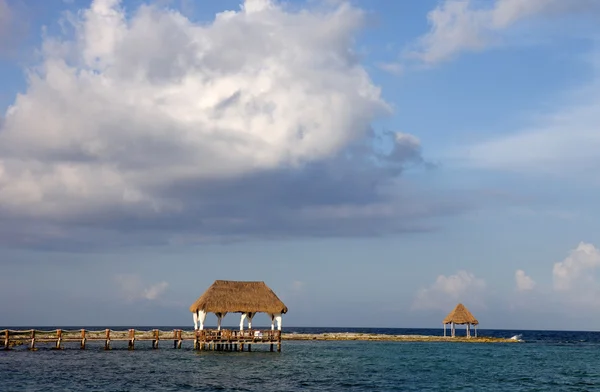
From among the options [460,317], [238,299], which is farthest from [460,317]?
[238,299]

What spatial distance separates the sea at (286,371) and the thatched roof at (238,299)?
3985 millimetres

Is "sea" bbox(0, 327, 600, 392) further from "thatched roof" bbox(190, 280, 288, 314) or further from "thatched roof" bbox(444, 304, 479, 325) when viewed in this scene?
"thatched roof" bbox(444, 304, 479, 325)

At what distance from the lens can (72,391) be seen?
36844 mm

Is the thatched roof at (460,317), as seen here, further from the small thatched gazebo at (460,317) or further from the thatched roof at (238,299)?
the thatched roof at (238,299)

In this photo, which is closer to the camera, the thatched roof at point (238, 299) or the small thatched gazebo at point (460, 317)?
the thatched roof at point (238, 299)

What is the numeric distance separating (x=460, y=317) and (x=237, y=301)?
129 feet

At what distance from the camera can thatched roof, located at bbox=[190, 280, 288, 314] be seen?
206ft

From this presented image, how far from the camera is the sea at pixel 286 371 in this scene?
4016cm

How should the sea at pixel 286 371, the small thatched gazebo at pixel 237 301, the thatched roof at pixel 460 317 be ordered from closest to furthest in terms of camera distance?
the sea at pixel 286 371
the small thatched gazebo at pixel 237 301
the thatched roof at pixel 460 317

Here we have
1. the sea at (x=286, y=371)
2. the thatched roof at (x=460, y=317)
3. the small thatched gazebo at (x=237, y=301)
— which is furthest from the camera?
the thatched roof at (x=460, y=317)

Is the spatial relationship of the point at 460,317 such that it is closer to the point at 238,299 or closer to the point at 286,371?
the point at 238,299

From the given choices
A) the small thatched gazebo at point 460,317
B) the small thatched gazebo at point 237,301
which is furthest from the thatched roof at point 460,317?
the small thatched gazebo at point 237,301

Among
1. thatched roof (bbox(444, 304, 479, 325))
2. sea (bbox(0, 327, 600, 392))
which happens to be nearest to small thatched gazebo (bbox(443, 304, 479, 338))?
thatched roof (bbox(444, 304, 479, 325))

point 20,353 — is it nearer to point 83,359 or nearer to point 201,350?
point 83,359
